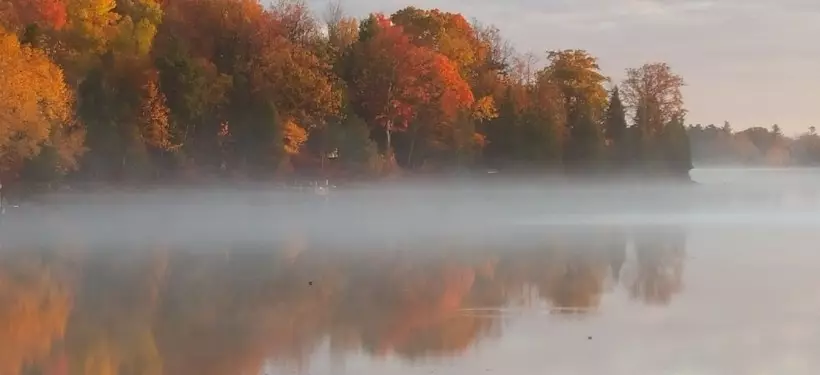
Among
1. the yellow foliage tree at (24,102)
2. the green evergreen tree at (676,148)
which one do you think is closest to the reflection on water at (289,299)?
the yellow foliage tree at (24,102)

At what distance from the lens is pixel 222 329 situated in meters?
11.9

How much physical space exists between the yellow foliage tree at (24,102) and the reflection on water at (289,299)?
15.4m

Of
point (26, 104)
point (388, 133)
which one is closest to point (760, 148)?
point (388, 133)

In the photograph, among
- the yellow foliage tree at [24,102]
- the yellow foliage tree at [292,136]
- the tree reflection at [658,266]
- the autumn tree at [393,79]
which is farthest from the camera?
the autumn tree at [393,79]

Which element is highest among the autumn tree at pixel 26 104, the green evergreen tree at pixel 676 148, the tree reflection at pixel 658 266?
the autumn tree at pixel 26 104

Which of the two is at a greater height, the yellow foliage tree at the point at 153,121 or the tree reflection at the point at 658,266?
the yellow foliage tree at the point at 153,121

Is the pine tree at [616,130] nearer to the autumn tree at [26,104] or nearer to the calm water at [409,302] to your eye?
the autumn tree at [26,104]

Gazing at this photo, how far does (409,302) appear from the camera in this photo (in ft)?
46.1

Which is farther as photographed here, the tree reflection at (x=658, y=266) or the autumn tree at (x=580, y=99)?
the autumn tree at (x=580, y=99)

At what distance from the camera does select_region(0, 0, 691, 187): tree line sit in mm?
44469

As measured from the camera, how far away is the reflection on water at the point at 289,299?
10406 mm

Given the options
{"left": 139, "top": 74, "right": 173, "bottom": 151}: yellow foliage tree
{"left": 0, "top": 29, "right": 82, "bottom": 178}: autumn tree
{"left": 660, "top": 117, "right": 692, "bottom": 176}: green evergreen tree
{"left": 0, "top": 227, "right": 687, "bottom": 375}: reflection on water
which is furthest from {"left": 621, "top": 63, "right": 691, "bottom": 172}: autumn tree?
{"left": 0, "top": 227, "right": 687, "bottom": 375}: reflection on water

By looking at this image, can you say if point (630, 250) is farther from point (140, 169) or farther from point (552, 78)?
point (552, 78)

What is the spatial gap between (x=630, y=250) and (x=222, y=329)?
1256 centimetres
